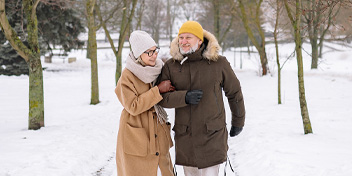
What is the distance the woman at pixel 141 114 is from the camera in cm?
300

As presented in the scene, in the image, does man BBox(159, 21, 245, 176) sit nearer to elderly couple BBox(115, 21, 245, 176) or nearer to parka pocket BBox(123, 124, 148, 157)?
elderly couple BBox(115, 21, 245, 176)

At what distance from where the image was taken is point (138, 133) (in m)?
3.05

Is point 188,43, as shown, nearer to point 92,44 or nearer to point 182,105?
point 182,105

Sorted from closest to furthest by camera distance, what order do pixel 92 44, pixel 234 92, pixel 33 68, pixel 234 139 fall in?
1. pixel 234 92
2. pixel 234 139
3. pixel 33 68
4. pixel 92 44

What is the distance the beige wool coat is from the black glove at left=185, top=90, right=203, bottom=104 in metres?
0.26

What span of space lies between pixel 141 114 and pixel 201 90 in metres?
0.64

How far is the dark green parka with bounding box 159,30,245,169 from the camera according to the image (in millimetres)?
3086

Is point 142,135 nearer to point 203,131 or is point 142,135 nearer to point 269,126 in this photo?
point 203,131

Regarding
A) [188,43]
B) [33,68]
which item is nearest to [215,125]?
[188,43]

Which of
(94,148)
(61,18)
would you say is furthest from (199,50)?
(61,18)

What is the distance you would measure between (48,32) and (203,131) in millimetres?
16374

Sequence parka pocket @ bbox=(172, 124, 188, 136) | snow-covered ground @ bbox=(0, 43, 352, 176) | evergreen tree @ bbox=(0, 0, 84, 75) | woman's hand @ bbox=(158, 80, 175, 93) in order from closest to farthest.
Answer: woman's hand @ bbox=(158, 80, 175, 93) → parka pocket @ bbox=(172, 124, 188, 136) → snow-covered ground @ bbox=(0, 43, 352, 176) → evergreen tree @ bbox=(0, 0, 84, 75)

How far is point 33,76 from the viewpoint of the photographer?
22.8ft

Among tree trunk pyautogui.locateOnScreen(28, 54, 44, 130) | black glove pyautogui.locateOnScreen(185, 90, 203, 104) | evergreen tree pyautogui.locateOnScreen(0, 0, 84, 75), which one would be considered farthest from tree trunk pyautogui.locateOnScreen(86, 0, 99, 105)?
black glove pyautogui.locateOnScreen(185, 90, 203, 104)
